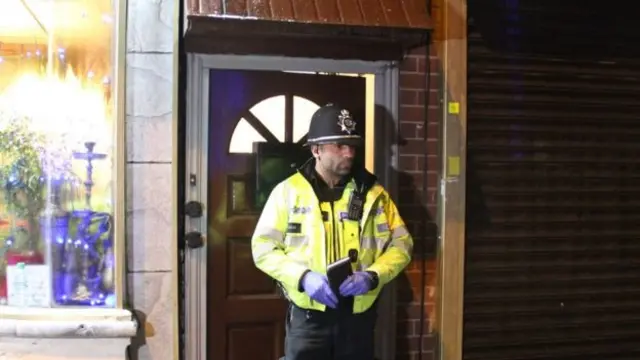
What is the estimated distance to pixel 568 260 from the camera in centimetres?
456

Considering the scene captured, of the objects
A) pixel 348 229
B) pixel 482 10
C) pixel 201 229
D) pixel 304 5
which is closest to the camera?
pixel 348 229

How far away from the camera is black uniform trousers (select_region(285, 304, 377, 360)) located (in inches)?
136

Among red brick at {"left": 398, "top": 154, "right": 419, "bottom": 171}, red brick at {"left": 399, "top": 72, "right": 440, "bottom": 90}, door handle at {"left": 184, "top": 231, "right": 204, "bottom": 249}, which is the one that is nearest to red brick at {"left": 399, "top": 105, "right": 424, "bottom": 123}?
red brick at {"left": 399, "top": 72, "right": 440, "bottom": 90}

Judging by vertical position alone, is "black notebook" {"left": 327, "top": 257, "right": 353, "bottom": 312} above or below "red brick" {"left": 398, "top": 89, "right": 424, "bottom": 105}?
below

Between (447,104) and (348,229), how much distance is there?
4.13 ft

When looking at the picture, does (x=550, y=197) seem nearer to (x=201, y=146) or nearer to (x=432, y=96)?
(x=432, y=96)

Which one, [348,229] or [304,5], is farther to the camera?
[304,5]

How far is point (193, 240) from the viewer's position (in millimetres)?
4059

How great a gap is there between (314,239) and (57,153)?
166 cm

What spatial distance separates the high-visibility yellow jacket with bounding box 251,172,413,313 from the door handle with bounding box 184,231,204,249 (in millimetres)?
693

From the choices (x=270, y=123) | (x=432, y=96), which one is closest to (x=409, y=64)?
(x=432, y=96)

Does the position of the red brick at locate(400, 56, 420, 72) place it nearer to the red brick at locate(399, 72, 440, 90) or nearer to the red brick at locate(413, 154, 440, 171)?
the red brick at locate(399, 72, 440, 90)

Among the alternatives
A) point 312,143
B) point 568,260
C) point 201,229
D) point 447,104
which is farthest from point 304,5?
point 568,260

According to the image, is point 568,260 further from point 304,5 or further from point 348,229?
point 304,5
